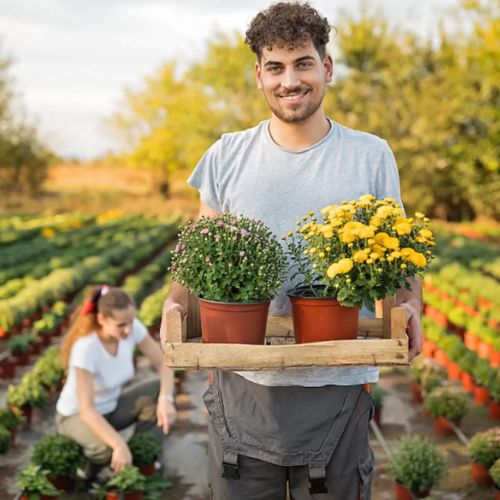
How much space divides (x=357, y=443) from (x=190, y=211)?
97.9 feet

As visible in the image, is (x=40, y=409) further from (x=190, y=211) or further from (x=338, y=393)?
(x=190, y=211)

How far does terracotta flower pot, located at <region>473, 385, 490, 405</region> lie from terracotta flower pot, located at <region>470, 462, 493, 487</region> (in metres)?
1.36

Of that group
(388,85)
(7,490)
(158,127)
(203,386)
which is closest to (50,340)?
(203,386)

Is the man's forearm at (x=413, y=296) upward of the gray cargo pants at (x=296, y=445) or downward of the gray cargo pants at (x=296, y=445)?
upward

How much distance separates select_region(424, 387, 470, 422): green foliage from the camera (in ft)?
15.4

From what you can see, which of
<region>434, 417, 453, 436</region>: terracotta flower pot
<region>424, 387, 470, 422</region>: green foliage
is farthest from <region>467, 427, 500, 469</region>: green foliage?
<region>434, 417, 453, 436</region>: terracotta flower pot

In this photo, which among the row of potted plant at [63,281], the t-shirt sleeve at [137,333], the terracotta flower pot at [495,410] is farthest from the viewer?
the row of potted plant at [63,281]

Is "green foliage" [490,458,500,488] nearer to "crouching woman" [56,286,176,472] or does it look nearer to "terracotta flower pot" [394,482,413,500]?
"terracotta flower pot" [394,482,413,500]

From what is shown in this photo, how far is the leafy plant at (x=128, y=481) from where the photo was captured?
3.58m

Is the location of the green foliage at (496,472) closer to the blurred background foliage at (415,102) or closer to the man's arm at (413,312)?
the man's arm at (413,312)

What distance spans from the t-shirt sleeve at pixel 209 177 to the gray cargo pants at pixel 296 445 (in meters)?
0.61

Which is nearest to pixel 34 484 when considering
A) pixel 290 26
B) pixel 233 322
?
pixel 233 322

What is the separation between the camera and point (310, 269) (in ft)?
Result: 6.72

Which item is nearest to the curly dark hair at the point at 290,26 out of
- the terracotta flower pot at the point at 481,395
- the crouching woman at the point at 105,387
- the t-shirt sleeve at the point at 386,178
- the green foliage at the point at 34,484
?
the t-shirt sleeve at the point at 386,178
